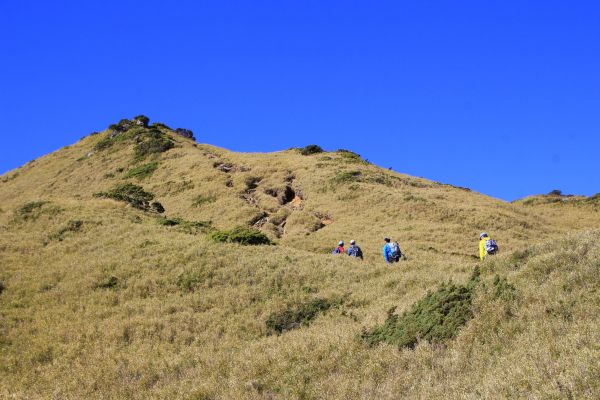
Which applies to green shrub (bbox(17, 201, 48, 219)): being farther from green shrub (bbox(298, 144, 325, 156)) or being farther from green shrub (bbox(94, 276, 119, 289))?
green shrub (bbox(298, 144, 325, 156))

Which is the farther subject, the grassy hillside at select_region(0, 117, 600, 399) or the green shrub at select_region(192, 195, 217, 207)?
the green shrub at select_region(192, 195, 217, 207)

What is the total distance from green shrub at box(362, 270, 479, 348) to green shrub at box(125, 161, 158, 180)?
47193 mm

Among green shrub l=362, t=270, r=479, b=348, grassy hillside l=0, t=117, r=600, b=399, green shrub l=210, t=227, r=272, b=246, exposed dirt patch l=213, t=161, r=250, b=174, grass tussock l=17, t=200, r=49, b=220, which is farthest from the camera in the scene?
exposed dirt patch l=213, t=161, r=250, b=174

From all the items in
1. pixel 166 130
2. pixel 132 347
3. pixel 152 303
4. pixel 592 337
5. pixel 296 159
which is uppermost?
pixel 166 130

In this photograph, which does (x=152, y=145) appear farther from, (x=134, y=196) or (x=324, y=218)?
(x=324, y=218)

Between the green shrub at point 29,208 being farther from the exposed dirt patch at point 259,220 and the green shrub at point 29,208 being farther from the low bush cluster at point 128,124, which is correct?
the low bush cluster at point 128,124

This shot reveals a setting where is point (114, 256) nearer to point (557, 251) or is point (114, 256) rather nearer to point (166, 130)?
point (557, 251)

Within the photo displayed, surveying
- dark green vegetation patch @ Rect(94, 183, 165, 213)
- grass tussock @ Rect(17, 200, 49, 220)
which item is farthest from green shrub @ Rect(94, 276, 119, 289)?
dark green vegetation patch @ Rect(94, 183, 165, 213)

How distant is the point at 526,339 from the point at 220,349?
7.09 meters

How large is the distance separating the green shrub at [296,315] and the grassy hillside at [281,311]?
6 cm

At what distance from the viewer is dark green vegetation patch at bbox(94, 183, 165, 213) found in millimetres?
40381

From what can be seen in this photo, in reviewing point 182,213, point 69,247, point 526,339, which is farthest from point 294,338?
point 182,213

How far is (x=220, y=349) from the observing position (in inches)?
513

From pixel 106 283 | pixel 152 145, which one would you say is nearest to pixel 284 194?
pixel 152 145
